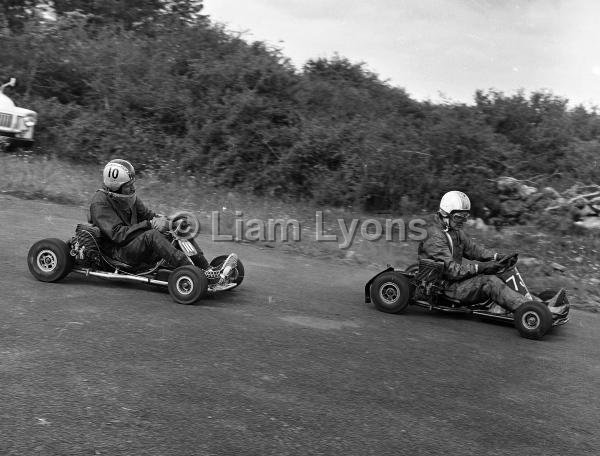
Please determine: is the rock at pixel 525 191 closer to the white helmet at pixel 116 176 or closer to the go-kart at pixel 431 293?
the go-kart at pixel 431 293

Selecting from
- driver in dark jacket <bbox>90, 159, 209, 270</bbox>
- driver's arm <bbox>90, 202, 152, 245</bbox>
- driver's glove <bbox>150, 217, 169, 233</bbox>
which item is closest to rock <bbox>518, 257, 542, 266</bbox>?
driver in dark jacket <bbox>90, 159, 209, 270</bbox>

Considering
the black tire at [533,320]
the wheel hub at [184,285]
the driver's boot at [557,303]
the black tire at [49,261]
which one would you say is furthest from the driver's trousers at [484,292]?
the black tire at [49,261]

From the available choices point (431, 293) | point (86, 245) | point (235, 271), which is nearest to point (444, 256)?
point (431, 293)

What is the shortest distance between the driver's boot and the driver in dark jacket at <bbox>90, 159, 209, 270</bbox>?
3.72 meters

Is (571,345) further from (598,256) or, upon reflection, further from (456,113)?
(456,113)

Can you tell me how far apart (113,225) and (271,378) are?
2.85m

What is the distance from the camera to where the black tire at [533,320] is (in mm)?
5988

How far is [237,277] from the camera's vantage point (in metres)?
6.84

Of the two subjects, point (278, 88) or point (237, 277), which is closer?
point (237, 277)

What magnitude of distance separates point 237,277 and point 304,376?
8.45 feet

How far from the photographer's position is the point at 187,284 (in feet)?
20.1

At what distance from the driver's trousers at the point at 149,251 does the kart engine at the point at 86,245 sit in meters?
0.21

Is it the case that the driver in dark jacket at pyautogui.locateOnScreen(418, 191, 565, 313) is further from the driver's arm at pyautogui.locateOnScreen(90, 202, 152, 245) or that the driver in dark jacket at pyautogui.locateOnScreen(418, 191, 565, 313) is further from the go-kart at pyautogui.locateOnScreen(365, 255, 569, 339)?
the driver's arm at pyautogui.locateOnScreen(90, 202, 152, 245)

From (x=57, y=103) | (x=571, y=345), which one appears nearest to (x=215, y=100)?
(x=57, y=103)
